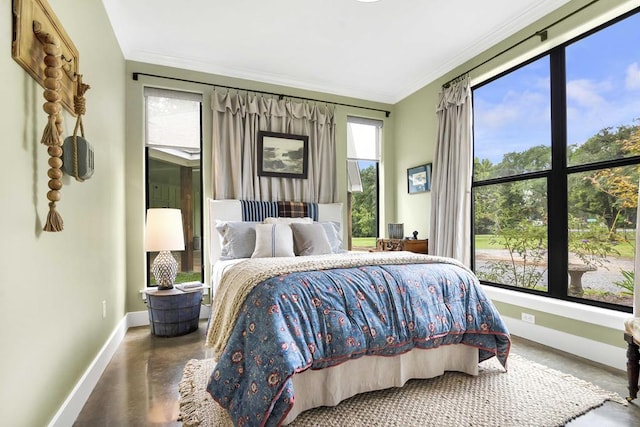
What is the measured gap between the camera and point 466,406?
193cm

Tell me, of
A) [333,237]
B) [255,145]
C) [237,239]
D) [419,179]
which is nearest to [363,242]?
[419,179]

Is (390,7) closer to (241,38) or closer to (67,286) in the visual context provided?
(241,38)

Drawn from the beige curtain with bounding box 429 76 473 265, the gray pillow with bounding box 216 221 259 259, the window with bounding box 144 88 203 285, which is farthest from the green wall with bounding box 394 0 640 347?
the window with bounding box 144 88 203 285

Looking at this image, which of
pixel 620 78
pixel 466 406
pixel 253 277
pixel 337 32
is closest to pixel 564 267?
pixel 620 78

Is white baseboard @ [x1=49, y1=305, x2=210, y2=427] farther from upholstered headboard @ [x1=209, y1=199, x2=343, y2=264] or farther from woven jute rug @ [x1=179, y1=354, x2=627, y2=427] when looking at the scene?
upholstered headboard @ [x1=209, y1=199, x2=343, y2=264]

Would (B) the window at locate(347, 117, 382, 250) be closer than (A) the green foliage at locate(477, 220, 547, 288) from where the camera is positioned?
No

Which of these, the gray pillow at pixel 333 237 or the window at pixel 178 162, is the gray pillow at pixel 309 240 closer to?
the gray pillow at pixel 333 237

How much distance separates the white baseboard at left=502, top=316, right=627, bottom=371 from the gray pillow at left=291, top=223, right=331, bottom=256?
6.24 feet

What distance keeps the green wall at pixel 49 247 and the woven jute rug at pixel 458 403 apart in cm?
71

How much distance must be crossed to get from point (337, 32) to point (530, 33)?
1784 mm

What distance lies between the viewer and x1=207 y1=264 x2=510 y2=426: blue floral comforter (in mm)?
1602

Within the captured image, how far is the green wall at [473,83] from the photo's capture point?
2.63 metres

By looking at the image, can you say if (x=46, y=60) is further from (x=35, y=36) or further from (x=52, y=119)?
(x=52, y=119)

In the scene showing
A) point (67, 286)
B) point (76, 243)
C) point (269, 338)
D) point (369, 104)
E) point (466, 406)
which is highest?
point (369, 104)
